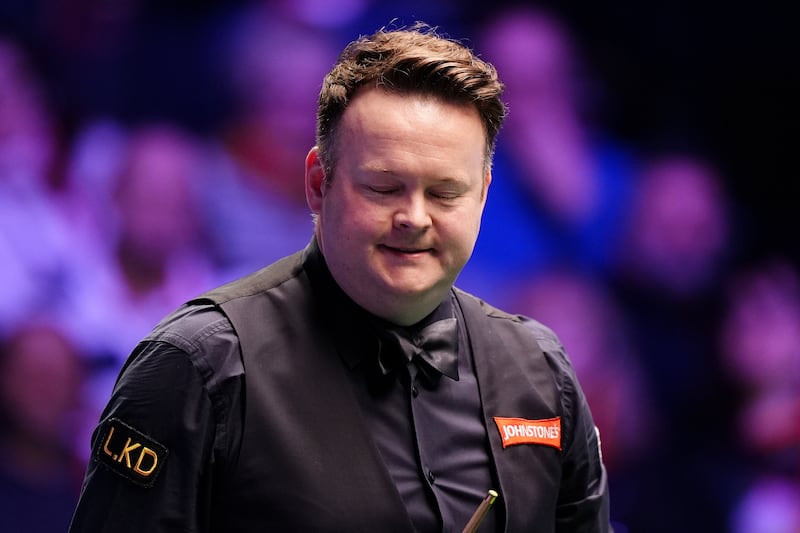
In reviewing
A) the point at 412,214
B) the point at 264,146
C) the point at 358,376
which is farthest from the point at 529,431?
the point at 264,146

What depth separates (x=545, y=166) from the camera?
3.49 metres

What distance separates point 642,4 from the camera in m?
Answer: 3.61

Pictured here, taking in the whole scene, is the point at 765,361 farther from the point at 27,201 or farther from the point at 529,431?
the point at 27,201

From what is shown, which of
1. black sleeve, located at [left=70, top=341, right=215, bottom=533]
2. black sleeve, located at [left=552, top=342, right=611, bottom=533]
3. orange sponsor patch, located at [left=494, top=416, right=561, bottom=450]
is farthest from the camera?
black sleeve, located at [left=552, top=342, right=611, bottom=533]

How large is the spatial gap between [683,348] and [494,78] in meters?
2.29

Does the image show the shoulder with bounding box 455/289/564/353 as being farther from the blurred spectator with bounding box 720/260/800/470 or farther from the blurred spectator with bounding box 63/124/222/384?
the blurred spectator with bounding box 720/260/800/470

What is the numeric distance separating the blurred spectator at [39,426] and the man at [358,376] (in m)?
1.86

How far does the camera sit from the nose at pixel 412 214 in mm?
1420

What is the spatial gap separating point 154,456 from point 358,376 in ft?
1.12

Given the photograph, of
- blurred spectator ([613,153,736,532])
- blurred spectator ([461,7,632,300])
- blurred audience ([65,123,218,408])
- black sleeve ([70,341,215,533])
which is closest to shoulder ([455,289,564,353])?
black sleeve ([70,341,215,533])

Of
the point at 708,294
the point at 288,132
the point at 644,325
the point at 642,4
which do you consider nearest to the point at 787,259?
the point at 708,294

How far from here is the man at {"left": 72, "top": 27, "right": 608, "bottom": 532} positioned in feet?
4.49

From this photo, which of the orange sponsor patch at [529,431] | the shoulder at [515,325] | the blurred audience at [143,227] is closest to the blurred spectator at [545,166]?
the blurred audience at [143,227]

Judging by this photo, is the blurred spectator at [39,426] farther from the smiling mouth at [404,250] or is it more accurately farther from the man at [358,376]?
the smiling mouth at [404,250]
